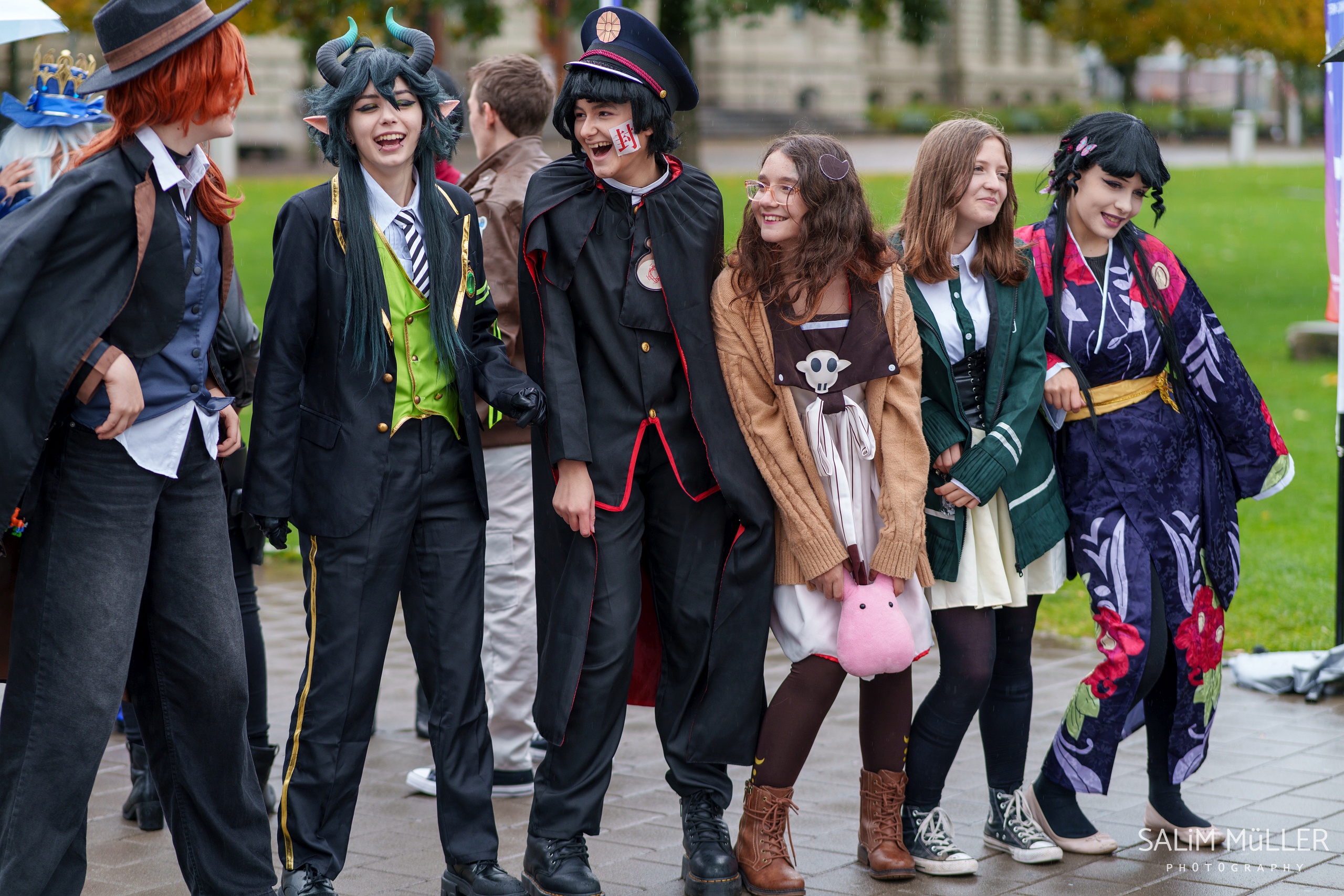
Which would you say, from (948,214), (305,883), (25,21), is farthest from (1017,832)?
(25,21)

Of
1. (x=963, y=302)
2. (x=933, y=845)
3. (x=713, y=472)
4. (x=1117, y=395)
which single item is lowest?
(x=933, y=845)

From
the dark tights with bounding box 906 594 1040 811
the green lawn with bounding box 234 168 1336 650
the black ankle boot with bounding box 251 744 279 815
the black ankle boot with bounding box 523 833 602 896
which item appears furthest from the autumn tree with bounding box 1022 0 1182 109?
the black ankle boot with bounding box 523 833 602 896

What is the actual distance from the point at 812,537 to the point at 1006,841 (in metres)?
1.09

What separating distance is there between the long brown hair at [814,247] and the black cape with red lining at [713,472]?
5.3 inches

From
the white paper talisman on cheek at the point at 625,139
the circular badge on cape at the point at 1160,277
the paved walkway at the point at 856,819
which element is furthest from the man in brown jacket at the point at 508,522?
the circular badge on cape at the point at 1160,277

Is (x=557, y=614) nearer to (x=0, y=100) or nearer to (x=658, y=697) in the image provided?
(x=658, y=697)

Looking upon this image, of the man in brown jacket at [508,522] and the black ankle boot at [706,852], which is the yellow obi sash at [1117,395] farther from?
the man in brown jacket at [508,522]

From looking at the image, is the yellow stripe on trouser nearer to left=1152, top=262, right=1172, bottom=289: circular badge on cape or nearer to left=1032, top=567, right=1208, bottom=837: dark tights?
left=1032, top=567, right=1208, bottom=837: dark tights

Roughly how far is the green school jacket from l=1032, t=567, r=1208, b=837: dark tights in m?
0.37

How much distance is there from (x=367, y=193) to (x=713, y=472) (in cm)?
112

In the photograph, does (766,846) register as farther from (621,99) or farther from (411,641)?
(621,99)

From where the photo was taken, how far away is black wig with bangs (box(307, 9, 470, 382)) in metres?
3.69

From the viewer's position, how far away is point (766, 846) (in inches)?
155

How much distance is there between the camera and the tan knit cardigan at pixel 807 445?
3865 millimetres
